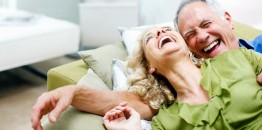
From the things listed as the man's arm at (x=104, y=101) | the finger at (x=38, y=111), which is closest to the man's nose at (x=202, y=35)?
the man's arm at (x=104, y=101)

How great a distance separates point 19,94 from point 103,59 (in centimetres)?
129

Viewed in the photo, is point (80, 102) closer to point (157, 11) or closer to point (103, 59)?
point (103, 59)

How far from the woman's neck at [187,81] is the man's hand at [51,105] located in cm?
45

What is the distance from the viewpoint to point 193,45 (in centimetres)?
159

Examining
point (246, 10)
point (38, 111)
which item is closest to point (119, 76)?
point (38, 111)

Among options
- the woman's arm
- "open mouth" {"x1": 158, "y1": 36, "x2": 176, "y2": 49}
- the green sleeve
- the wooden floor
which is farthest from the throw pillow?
the wooden floor

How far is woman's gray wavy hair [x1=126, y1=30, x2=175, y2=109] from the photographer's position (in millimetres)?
1544

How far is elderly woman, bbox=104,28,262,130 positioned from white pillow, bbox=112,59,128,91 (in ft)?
0.36

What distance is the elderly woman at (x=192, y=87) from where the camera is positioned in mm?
1317

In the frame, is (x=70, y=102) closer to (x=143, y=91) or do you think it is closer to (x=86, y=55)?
(x=143, y=91)

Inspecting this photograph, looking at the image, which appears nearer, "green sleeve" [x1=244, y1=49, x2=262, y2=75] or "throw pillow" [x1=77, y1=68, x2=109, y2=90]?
"green sleeve" [x1=244, y1=49, x2=262, y2=75]

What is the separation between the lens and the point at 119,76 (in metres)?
1.77

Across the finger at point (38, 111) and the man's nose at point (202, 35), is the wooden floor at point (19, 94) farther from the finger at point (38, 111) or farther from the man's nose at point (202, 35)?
the man's nose at point (202, 35)

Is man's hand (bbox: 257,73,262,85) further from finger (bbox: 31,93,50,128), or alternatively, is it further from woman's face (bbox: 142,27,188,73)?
finger (bbox: 31,93,50,128)
